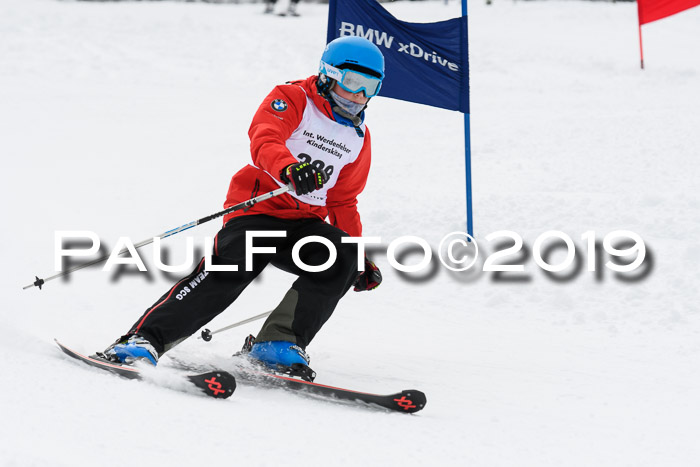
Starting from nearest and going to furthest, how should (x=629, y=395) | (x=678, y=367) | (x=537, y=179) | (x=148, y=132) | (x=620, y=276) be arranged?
1. (x=629, y=395)
2. (x=678, y=367)
3. (x=620, y=276)
4. (x=537, y=179)
5. (x=148, y=132)

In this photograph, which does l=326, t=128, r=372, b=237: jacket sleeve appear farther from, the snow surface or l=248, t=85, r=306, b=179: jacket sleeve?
the snow surface

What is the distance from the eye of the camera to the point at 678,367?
408 centimetres

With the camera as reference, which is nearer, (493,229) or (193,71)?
(493,229)

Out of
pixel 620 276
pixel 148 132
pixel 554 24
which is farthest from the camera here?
pixel 554 24

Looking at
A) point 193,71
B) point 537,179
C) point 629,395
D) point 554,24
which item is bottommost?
point 629,395

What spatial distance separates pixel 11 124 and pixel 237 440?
30.0 ft

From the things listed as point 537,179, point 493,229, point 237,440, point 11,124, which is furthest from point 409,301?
point 11,124

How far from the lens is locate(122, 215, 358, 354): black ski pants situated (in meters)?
3.45

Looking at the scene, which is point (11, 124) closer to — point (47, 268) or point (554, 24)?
point (47, 268)

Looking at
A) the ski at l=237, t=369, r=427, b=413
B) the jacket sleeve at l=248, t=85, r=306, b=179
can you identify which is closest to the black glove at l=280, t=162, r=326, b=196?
the jacket sleeve at l=248, t=85, r=306, b=179

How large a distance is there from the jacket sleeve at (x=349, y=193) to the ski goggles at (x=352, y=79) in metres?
0.34
